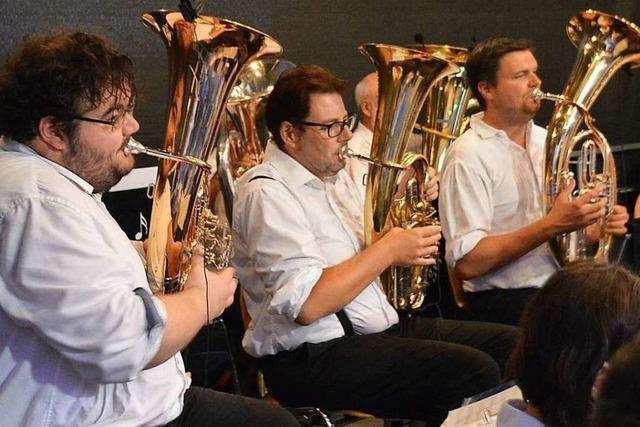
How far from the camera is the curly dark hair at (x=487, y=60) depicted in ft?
12.2

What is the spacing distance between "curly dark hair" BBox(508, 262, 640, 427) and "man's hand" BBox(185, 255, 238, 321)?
0.76m

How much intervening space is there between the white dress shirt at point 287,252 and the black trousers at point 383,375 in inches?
2.5

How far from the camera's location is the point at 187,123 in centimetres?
246

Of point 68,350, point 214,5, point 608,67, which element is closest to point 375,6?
point 214,5

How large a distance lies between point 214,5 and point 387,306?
1761 millimetres

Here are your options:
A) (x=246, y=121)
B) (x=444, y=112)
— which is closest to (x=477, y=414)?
(x=246, y=121)

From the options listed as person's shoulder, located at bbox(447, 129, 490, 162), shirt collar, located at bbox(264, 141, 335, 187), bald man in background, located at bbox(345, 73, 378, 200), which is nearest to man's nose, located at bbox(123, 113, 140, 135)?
shirt collar, located at bbox(264, 141, 335, 187)

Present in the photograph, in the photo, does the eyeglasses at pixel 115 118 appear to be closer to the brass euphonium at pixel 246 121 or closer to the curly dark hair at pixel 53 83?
the curly dark hair at pixel 53 83

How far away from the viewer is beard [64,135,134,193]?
2061mm

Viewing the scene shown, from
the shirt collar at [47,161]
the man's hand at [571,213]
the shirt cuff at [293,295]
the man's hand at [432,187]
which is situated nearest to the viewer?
the shirt collar at [47,161]

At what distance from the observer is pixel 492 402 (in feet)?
7.47

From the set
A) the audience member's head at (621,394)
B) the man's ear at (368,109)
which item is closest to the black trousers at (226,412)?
the audience member's head at (621,394)

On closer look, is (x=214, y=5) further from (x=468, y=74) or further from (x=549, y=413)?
(x=549, y=413)

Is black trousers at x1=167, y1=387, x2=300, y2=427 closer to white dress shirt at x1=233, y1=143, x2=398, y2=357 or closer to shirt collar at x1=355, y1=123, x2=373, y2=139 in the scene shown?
white dress shirt at x1=233, y1=143, x2=398, y2=357
